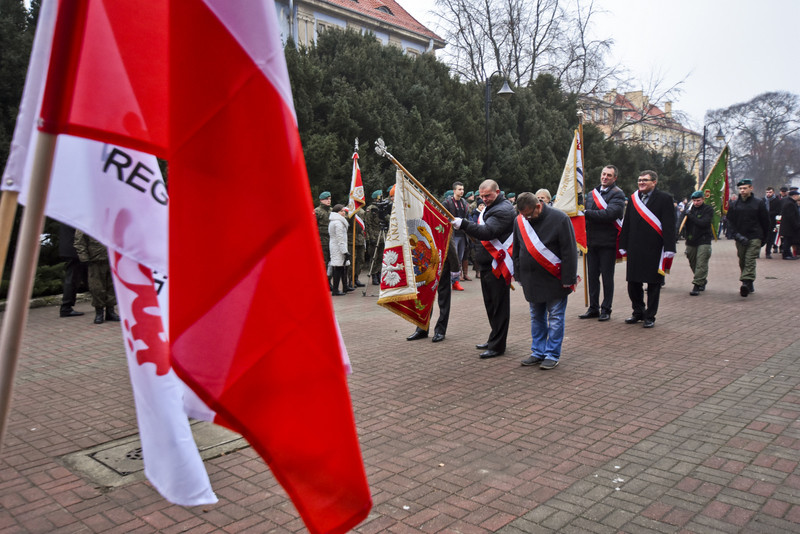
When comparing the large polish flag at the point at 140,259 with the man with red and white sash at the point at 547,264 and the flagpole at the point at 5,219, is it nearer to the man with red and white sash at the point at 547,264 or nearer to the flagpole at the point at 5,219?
the flagpole at the point at 5,219

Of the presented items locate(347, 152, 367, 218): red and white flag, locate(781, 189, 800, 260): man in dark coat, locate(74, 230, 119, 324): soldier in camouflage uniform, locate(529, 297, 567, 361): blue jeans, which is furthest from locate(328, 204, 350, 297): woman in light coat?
locate(781, 189, 800, 260): man in dark coat

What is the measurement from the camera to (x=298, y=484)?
1834 mm

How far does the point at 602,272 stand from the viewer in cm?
1019

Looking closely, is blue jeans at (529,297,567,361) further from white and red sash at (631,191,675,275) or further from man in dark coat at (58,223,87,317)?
man in dark coat at (58,223,87,317)

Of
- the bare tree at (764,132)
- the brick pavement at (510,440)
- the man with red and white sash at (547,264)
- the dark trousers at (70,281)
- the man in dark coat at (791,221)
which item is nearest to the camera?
the brick pavement at (510,440)

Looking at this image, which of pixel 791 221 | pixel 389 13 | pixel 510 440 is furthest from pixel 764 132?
pixel 510 440

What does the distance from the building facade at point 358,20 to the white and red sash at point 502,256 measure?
25.7 meters

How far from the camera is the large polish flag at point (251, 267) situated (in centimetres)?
178

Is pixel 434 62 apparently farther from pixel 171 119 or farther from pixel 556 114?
pixel 171 119

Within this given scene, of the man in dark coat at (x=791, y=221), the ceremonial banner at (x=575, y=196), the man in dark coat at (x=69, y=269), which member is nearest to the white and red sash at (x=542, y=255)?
the ceremonial banner at (x=575, y=196)

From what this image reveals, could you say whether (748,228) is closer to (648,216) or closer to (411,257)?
(648,216)

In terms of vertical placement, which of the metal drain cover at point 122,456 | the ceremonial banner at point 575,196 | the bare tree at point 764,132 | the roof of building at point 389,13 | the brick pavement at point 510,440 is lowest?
the metal drain cover at point 122,456

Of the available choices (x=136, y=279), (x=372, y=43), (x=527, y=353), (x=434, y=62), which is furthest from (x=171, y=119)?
(x=434, y=62)

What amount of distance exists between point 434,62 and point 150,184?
75.0 ft
